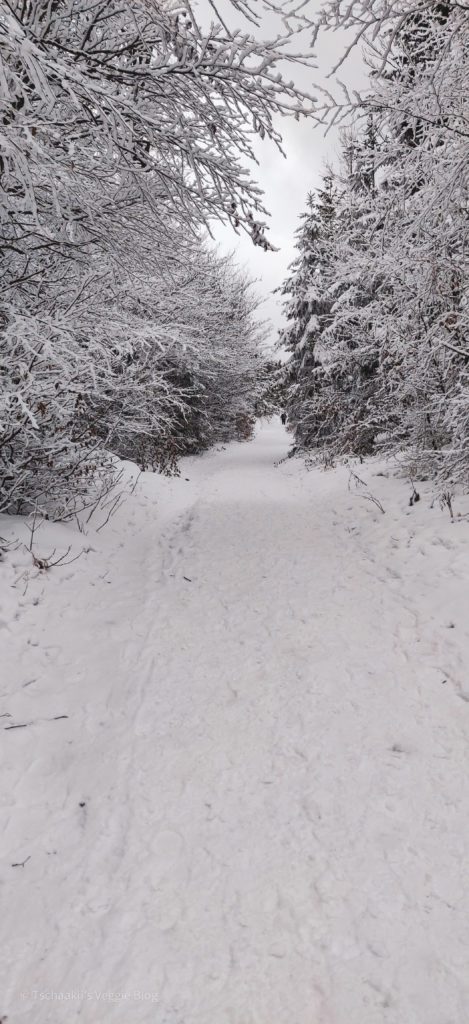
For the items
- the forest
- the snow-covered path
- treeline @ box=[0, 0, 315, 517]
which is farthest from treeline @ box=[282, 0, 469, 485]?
the snow-covered path

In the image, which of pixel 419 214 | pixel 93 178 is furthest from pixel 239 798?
pixel 419 214

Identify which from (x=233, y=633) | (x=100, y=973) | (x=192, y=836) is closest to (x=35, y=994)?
(x=100, y=973)

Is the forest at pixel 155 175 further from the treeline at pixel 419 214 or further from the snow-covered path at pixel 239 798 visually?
the snow-covered path at pixel 239 798

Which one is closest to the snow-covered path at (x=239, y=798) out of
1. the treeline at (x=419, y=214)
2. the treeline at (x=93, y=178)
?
the treeline at (x=93, y=178)

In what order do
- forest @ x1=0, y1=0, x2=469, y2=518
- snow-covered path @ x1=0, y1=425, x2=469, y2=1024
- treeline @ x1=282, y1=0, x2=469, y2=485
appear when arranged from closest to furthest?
1. snow-covered path @ x1=0, y1=425, x2=469, y2=1024
2. forest @ x1=0, y1=0, x2=469, y2=518
3. treeline @ x1=282, y1=0, x2=469, y2=485

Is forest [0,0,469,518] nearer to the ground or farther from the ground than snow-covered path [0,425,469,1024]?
farther from the ground

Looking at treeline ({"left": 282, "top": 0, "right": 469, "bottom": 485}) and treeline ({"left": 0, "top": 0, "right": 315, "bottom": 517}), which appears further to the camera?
treeline ({"left": 282, "top": 0, "right": 469, "bottom": 485})

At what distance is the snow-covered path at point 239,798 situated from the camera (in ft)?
6.35

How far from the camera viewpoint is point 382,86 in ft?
17.7

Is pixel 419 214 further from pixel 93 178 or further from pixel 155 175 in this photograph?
pixel 93 178

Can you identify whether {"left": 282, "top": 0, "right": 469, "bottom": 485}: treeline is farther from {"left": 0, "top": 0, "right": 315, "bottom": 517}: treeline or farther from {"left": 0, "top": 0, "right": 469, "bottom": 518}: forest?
{"left": 0, "top": 0, "right": 315, "bottom": 517}: treeline

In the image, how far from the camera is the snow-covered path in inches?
76.2

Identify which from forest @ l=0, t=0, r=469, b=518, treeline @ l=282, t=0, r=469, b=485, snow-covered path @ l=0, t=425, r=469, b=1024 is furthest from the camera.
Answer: treeline @ l=282, t=0, r=469, b=485

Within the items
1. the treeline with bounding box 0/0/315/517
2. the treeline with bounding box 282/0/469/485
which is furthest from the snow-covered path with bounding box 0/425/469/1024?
the treeline with bounding box 282/0/469/485
